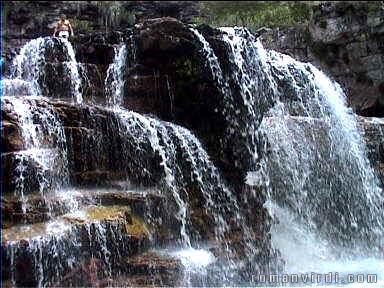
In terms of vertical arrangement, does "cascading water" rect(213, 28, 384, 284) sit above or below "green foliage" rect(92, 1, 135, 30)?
below

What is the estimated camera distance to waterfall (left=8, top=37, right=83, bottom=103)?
11.6 m

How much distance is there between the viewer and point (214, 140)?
11008mm

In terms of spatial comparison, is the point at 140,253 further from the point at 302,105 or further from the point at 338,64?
the point at 338,64

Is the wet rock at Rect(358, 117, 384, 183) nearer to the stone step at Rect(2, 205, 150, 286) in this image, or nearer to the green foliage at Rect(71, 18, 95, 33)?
the stone step at Rect(2, 205, 150, 286)

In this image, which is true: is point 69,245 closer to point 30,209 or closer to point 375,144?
point 30,209

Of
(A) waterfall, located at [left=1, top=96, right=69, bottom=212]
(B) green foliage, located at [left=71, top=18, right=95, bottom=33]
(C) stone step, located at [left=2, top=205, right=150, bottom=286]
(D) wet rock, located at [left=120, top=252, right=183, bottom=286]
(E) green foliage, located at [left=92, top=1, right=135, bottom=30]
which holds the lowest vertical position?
(D) wet rock, located at [left=120, top=252, right=183, bottom=286]

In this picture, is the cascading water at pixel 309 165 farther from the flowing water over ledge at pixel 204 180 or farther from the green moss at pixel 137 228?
the green moss at pixel 137 228

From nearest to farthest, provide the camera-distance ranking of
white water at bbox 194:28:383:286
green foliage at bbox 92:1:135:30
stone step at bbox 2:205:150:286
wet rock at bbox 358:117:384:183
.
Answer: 1. stone step at bbox 2:205:150:286
2. white water at bbox 194:28:383:286
3. wet rock at bbox 358:117:384:183
4. green foliage at bbox 92:1:135:30

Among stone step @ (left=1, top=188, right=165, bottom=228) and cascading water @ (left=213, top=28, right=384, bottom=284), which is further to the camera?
cascading water @ (left=213, top=28, right=384, bottom=284)

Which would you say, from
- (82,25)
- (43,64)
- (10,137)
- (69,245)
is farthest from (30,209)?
(82,25)

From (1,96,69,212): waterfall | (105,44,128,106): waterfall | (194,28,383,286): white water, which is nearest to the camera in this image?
(1,96,69,212): waterfall

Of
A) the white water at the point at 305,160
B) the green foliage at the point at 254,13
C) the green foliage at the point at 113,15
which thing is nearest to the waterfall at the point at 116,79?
the white water at the point at 305,160

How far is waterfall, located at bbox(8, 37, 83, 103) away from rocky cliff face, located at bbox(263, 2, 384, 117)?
39.8 feet

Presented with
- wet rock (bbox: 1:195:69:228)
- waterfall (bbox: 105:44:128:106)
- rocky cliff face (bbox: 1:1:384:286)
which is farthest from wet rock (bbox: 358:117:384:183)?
wet rock (bbox: 1:195:69:228)
